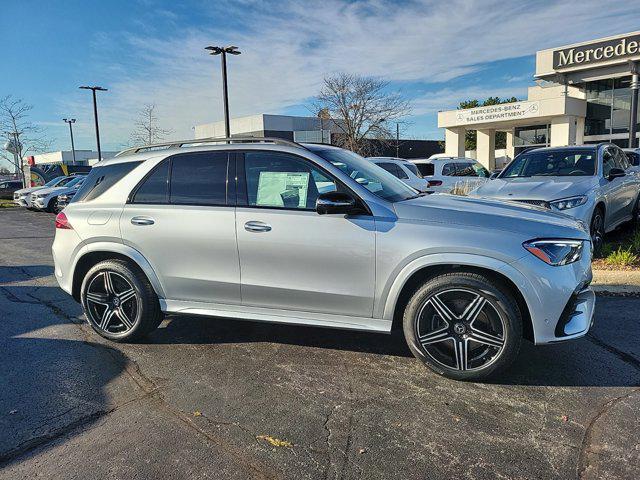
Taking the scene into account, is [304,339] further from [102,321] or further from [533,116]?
[533,116]

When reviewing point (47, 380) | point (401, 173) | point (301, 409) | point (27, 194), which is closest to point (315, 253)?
point (301, 409)

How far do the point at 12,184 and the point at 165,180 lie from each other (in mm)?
40647

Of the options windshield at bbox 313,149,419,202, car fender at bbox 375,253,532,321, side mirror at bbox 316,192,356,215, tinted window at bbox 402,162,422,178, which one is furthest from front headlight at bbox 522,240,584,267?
tinted window at bbox 402,162,422,178

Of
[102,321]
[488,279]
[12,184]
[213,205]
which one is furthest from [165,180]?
[12,184]

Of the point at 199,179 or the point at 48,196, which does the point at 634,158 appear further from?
the point at 48,196

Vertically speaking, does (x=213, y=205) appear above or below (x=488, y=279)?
above

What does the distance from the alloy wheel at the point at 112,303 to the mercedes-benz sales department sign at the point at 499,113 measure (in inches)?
1209

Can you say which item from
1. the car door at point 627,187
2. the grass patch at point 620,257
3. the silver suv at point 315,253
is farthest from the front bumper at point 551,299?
the car door at point 627,187

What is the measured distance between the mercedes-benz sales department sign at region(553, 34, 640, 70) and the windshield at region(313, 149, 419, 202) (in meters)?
30.8

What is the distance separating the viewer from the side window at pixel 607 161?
7.85m

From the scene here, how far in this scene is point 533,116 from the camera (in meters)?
30.2

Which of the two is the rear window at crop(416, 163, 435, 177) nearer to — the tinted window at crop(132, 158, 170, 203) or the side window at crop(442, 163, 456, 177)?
the side window at crop(442, 163, 456, 177)

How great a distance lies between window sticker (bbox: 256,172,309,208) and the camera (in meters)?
4.03

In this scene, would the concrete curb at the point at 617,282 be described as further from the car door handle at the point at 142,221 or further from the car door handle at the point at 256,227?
the car door handle at the point at 142,221
